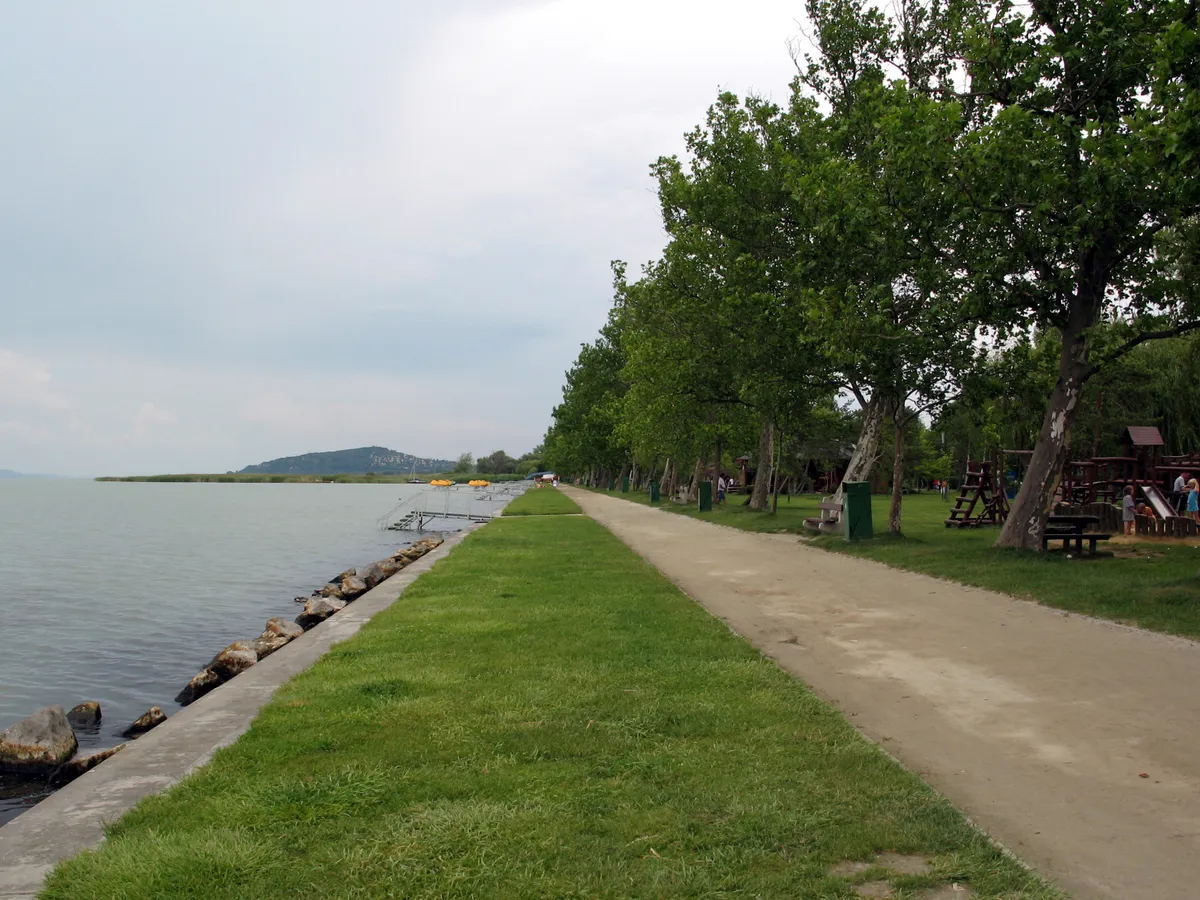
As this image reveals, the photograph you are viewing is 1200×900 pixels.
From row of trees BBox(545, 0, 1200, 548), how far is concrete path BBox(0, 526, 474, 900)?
1097 centimetres

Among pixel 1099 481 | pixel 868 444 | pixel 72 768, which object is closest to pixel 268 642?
pixel 72 768

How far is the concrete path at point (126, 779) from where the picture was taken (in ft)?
13.6

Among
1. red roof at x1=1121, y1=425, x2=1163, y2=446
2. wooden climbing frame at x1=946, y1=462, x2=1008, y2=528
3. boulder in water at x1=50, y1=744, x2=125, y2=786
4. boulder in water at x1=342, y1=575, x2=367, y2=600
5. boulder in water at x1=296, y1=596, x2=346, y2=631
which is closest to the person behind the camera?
boulder in water at x1=50, y1=744, x2=125, y2=786

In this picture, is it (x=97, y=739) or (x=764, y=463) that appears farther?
(x=764, y=463)

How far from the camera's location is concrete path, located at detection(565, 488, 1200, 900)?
4.13 m

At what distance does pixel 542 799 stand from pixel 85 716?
26.3 ft

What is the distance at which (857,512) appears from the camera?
20656 mm

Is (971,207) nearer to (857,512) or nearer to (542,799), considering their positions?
(857,512)

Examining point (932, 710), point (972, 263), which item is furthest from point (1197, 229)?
point (932, 710)

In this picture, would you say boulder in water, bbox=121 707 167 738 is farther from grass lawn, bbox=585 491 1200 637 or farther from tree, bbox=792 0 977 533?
tree, bbox=792 0 977 533

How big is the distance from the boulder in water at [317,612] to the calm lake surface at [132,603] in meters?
1.10

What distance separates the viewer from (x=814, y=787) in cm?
472

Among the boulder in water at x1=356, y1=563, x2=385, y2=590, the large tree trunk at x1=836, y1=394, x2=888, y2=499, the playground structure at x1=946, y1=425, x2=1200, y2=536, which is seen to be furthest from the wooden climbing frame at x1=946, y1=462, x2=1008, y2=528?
the boulder in water at x1=356, y1=563, x2=385, y2=590

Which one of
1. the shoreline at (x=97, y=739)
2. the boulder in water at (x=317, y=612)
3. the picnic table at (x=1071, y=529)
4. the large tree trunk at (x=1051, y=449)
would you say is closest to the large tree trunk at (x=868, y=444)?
the picnic table at (x=1071, y=529)
